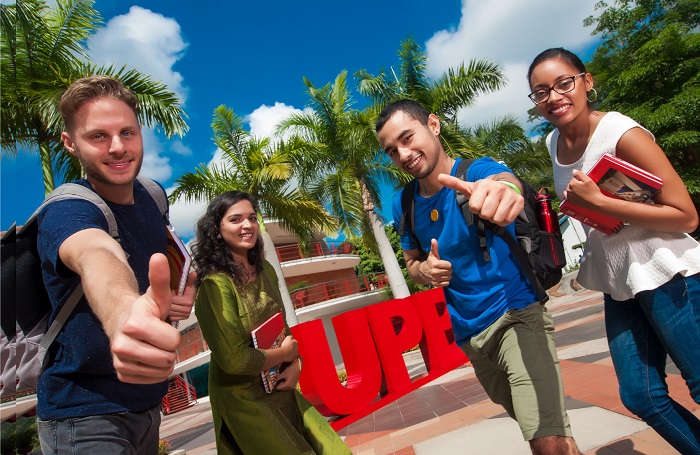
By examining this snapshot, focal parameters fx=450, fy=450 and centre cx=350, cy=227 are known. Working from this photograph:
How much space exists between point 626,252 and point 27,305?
2320 mm

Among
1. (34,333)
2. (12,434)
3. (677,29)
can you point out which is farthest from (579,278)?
(677,29)

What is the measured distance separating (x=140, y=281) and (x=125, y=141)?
530 millimetres

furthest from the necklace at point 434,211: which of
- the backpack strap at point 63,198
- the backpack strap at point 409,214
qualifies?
the backpack strap at point 63,198

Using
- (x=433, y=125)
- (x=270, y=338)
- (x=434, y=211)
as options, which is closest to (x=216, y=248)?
(x=270, y=338)

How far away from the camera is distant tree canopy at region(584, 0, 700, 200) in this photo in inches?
828

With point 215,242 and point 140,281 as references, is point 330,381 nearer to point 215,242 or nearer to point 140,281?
point 215,242

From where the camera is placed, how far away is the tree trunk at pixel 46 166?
8.70 m

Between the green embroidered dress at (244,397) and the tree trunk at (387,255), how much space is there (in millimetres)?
10638

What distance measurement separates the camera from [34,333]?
145cm

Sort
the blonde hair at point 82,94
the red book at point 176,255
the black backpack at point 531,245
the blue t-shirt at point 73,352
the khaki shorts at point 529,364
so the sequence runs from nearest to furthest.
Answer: the blue t-shirt at point 73,352 → the blonde hair at point 82,94 → the red book at point 176,255 → the khaki shorts at point 529,364 → the black backpack at point 531,245

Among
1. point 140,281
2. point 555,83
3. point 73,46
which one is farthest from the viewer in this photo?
point 73,46

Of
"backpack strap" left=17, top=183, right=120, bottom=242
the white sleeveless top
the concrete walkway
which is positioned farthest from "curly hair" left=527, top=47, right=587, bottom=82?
the concrete walkway

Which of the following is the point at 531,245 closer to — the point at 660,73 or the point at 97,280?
the point at 97,280

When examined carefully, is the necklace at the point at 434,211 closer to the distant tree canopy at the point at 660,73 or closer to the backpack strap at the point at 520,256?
the backpack strap at the point at 520,256
